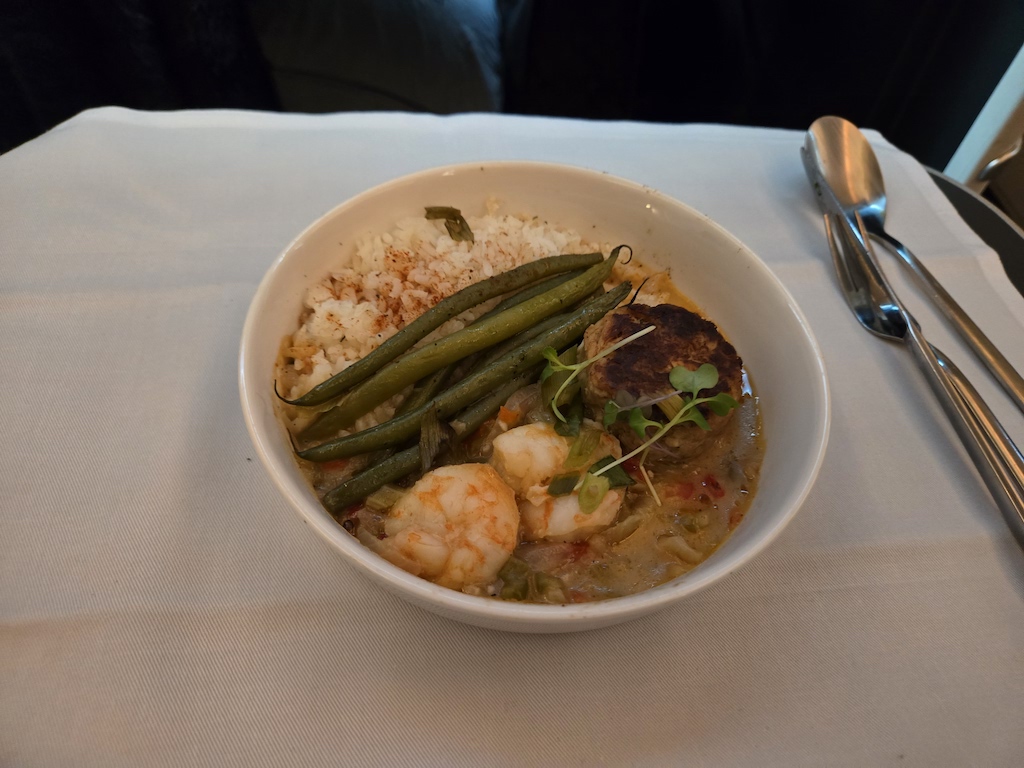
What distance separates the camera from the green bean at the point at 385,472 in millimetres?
1284

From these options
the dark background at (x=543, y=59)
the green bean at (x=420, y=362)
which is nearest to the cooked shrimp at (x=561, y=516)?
the green bean at (x=420, y=362)

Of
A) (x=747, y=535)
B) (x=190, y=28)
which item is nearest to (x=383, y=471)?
(x=747, y=535)

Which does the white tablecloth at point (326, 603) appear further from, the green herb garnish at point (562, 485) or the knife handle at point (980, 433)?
the green herb garnish at point (562, 485)

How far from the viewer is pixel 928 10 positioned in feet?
9.75

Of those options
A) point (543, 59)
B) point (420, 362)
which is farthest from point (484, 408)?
point (543, 59)

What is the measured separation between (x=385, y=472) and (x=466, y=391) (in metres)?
0.26

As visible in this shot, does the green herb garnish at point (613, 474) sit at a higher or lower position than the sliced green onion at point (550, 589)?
higher

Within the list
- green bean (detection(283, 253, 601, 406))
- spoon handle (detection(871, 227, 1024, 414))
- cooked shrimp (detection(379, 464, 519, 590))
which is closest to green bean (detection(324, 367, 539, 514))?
cooked shrimp (detection(379, 464, 519, 590))

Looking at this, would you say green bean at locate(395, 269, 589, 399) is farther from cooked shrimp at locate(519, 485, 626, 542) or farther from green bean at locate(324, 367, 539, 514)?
cooked shrimp at locate(519, 485, 626, 542)

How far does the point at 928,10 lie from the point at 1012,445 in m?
2.62

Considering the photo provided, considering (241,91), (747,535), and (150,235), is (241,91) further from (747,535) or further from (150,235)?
(747,535)

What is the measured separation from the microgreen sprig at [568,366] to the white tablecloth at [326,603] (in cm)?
48

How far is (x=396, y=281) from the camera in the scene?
1.62 m

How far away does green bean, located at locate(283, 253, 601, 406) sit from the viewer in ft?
4.62
